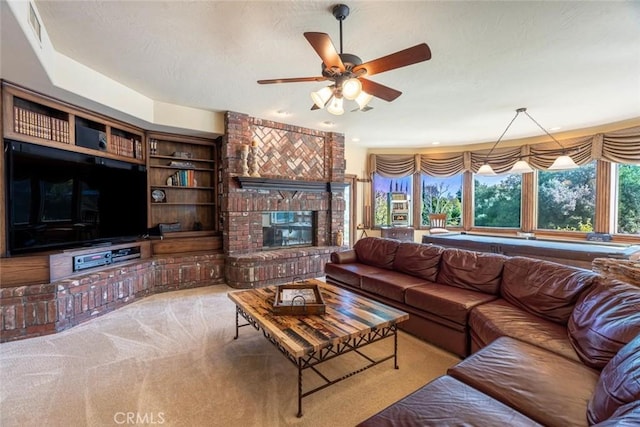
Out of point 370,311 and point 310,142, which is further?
point 310,142

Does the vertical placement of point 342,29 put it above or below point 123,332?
above

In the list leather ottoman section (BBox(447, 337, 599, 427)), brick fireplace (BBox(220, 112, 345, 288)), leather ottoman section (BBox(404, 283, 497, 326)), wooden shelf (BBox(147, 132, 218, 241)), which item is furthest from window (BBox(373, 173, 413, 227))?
leather ottoman section (BBox(447, 337, 599, 427))

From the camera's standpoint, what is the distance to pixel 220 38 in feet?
8.13

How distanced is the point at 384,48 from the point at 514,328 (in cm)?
249

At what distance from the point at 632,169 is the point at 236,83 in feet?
21.2

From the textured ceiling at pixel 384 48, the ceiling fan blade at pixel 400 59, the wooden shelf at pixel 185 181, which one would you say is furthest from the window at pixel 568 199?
the wooden shelf at pixel 185 181

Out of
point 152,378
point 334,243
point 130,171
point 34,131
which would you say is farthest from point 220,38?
point 334,243

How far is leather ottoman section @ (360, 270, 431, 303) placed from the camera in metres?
2.94

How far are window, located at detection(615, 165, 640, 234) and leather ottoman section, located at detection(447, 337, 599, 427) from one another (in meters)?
4.97

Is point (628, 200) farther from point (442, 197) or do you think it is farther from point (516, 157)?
point (442, 197)

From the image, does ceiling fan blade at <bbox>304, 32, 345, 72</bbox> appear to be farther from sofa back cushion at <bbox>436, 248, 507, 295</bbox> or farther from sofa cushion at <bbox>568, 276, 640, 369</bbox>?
sofa cushion at <bbox>568, 276, 640, 369</bbox>

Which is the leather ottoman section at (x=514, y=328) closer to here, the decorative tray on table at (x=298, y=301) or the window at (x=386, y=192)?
the decorative tray on table at (x=298, y=301)

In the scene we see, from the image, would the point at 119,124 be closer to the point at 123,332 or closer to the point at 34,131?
the point at 34,131

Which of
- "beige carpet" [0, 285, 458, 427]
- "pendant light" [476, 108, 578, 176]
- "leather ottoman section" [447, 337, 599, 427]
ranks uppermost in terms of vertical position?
"pendant light" [476, 108, 578, 176]
